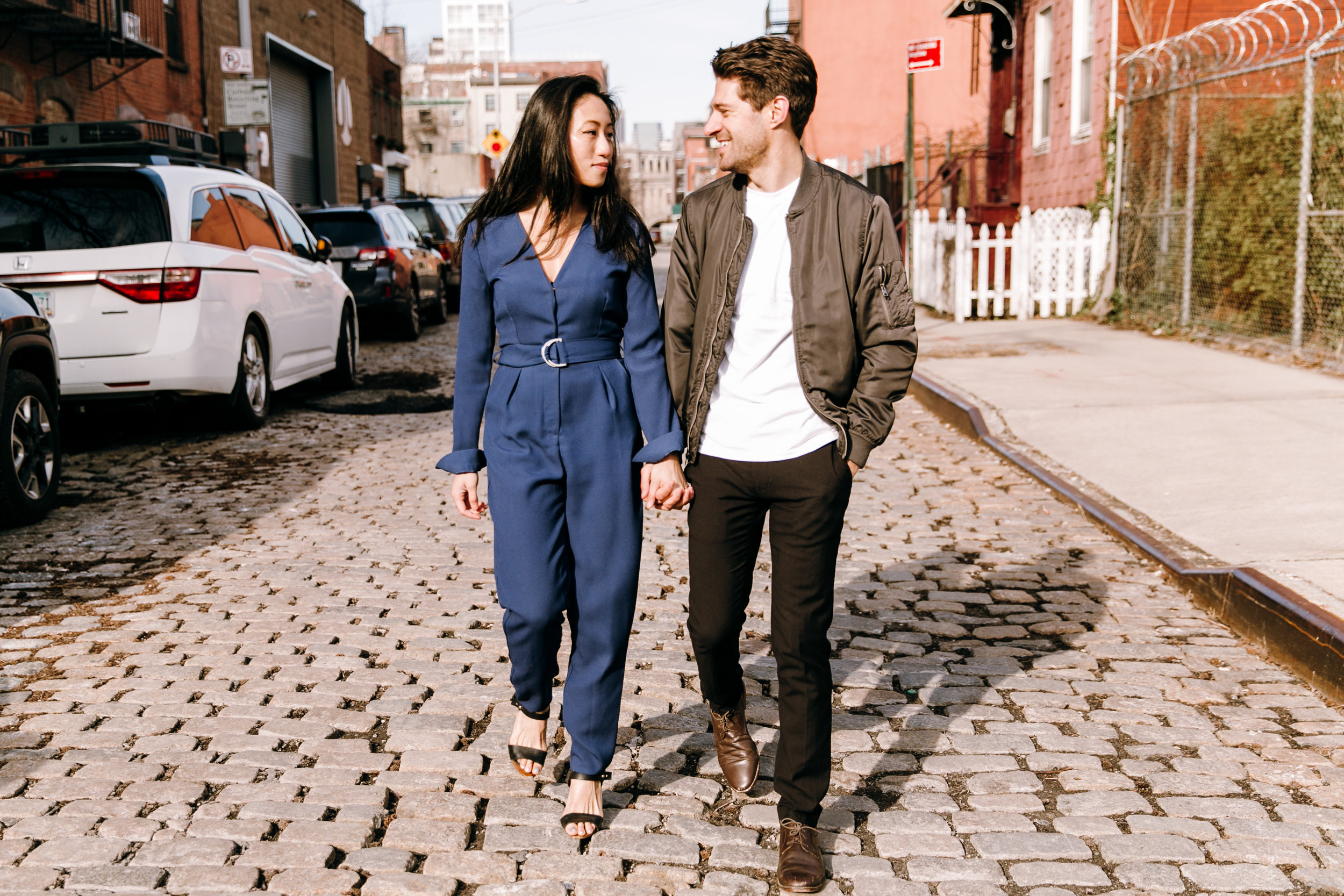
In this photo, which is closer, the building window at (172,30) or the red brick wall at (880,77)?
the building window at (172,30)

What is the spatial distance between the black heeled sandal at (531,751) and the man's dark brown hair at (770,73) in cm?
171

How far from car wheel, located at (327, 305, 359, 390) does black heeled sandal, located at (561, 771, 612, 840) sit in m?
9.43

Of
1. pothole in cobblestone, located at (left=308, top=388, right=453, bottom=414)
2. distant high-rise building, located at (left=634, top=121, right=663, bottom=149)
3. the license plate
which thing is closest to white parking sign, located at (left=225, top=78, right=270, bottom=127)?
pothole in cobblestone, located at (left=308, top=388, right=453, bottom=414)

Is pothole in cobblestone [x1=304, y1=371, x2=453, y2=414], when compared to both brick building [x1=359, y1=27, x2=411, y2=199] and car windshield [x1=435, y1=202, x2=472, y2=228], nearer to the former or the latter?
car windshield [x1=435, y1=202, x2=472, y2=228]

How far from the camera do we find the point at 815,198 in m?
3.16

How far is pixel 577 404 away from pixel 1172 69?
12.3 meters

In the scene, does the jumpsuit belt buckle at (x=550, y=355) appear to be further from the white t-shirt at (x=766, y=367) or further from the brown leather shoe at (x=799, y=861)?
the brown leather shoe at (x=799, y=861)

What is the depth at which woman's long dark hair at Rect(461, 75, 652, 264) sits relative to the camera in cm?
321

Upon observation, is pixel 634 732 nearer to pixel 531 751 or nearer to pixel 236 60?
pixel 531 751

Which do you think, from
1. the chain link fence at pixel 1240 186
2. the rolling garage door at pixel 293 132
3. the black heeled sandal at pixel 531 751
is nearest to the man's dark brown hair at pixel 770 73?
the black heeled sandal at pixel 531 751

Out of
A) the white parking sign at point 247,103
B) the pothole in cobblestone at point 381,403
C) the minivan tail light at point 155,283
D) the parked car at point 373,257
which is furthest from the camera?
the white parking sign at point 247,103

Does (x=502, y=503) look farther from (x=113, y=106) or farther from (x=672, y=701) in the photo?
(x=113, y=106)

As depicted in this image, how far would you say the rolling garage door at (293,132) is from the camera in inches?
1144

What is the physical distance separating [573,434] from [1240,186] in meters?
10.9
